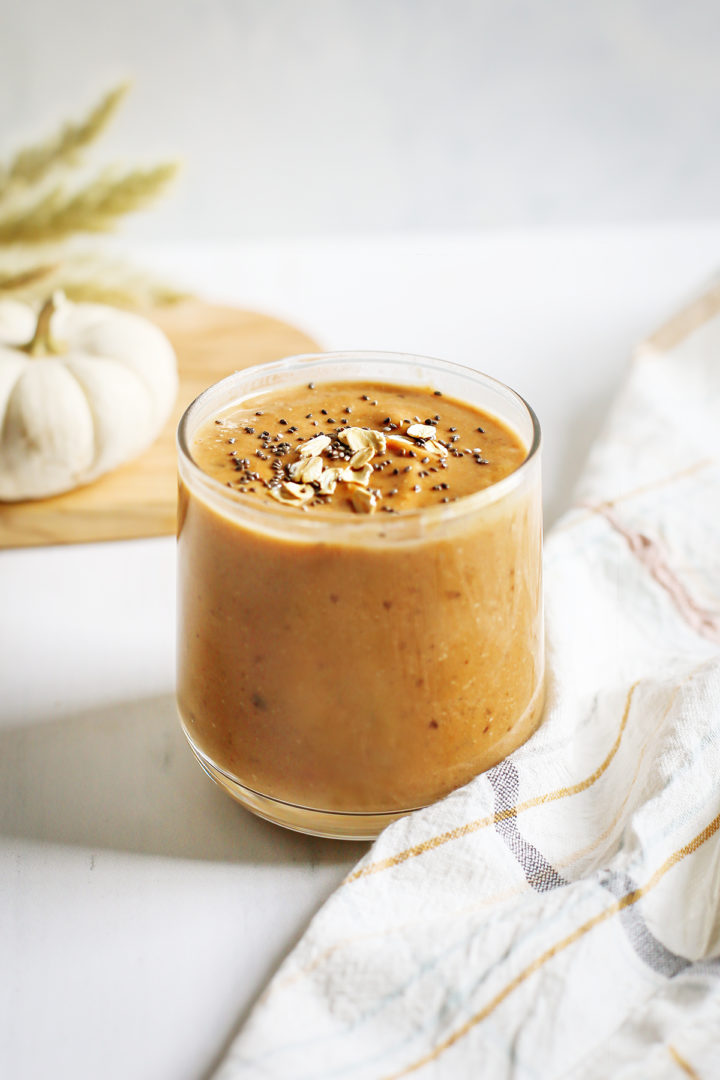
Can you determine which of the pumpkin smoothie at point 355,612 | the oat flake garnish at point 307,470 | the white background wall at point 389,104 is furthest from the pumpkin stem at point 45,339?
the white background wall at point 389,104

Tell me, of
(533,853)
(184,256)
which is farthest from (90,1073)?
(184,256)

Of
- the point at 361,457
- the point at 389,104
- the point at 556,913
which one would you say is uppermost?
the point at 361,457

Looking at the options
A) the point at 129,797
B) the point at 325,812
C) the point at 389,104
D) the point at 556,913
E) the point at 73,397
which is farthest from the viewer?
the point at 389,104

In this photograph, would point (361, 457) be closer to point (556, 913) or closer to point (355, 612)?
point (355, 612)

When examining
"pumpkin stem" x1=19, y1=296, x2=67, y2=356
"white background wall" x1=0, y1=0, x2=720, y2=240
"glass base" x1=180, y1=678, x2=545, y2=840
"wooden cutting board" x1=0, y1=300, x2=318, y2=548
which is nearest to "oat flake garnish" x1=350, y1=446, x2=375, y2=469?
"glass base" x1=180, y1=678, x2=545, y2=840

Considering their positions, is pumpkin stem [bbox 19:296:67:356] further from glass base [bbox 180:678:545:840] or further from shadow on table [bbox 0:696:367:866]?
glass base [bbox 180:678:545:840]

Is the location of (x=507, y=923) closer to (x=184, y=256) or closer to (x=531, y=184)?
(x=184, y=256)

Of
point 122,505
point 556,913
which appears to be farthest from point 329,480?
point 122,505
